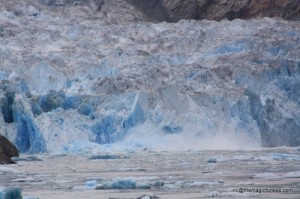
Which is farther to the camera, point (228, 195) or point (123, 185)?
point (123, 185)

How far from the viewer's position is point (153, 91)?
23.3 m

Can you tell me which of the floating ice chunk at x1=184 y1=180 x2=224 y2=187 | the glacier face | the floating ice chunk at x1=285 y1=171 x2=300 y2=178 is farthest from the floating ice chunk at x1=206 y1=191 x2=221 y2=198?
the glacier face

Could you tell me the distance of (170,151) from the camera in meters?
22.0

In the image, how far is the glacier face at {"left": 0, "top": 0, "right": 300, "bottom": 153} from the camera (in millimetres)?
22578

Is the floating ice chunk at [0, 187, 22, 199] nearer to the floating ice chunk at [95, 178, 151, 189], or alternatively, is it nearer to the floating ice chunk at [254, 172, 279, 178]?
the floating ice chunk at [95, 178, 151, 189]

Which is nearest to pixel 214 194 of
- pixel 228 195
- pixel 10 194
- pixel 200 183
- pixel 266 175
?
pixel 228 195

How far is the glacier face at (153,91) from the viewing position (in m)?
22.6

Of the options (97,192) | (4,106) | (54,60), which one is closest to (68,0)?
(54,60)

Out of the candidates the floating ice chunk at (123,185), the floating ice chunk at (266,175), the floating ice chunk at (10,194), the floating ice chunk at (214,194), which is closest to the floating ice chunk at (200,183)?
the floating ice chunk at (123,185)

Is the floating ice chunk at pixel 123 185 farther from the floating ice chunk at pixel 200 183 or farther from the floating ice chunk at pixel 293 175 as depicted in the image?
the floating ice chunk at pixel 293 175

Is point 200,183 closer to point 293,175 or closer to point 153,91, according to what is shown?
point 293,175

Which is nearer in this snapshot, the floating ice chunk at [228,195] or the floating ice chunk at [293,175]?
the floating ice chunk at [228,195]

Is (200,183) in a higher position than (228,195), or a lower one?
higher

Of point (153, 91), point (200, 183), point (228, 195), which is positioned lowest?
point (228, 195)
